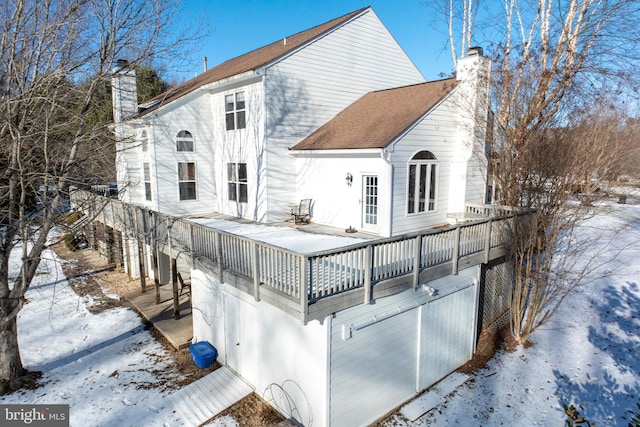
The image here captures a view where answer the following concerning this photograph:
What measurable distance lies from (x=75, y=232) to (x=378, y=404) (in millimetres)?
7267

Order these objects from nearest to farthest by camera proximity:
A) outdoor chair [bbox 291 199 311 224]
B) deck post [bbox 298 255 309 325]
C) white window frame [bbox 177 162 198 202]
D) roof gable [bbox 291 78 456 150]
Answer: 1. deck post [bbox 298 255 309 325]
2. roof gable [bbox 291 78 456 150]
3. outdoor chair [bbox 291 199 311 224]
4. white window frame [bbox 177 162 198 202]

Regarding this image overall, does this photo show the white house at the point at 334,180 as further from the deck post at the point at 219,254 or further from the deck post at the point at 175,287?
the deck post at the point at 175,287

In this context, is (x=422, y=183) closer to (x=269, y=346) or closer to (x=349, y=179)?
(x=349, y=179)

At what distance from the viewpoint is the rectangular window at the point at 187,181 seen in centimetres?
1367

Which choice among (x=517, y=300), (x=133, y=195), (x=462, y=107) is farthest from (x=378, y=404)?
(x=133, y=195)

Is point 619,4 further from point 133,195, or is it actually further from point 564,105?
point 133,195

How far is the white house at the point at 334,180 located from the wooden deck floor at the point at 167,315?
0.62 metres

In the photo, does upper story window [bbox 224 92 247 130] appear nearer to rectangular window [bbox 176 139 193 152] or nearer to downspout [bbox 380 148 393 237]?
rectangular window [bbox 176 139 193 152]

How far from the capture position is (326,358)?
238 inches

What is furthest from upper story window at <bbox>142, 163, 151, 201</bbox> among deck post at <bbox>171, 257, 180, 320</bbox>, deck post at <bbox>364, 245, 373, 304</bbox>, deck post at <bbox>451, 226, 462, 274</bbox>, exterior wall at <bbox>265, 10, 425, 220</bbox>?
deck post at <bbox>451, 226, 462, 274</bbox>

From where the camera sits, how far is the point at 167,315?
11.7m

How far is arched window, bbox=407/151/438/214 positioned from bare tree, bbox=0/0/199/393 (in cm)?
711

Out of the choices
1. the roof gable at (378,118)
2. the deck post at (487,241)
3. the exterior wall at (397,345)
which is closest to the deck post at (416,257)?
the exterior wall at (397,345)

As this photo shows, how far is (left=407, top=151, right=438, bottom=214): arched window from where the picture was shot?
10789 millimetres
